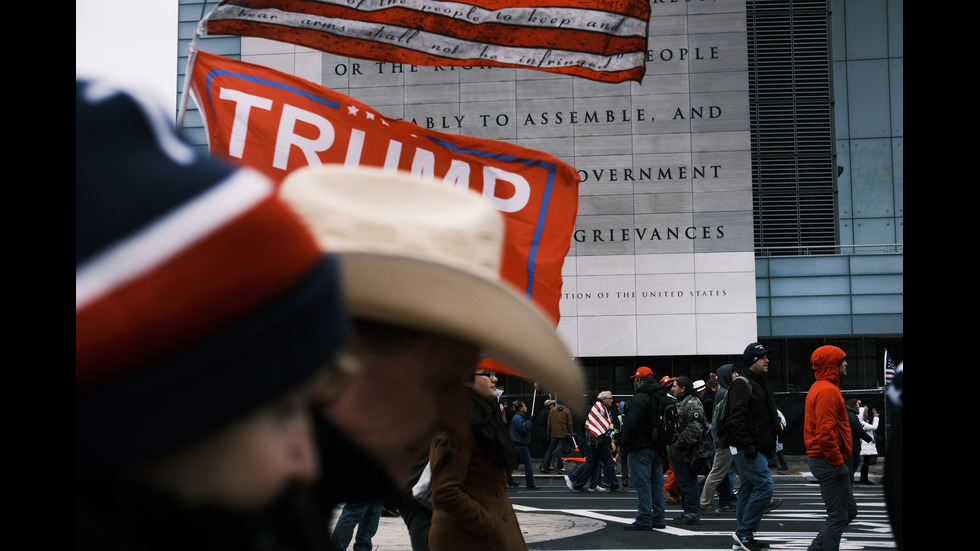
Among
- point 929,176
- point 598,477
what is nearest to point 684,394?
point 598,477

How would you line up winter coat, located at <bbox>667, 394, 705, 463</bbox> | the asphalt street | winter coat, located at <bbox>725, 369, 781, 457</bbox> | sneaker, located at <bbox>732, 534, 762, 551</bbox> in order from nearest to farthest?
sneaker, located at <bbox>732, 534, 762, 551</bbox> → winter coat, located at <bbox>725, 369, 781, 457</bbox> → the asphalt street → winter coat, located at <bbox>667, 394, 705, 463</bbox>

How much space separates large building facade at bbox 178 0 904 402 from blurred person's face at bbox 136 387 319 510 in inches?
1256

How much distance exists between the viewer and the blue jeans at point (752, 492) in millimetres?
9273

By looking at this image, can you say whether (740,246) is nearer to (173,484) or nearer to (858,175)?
(858,175)

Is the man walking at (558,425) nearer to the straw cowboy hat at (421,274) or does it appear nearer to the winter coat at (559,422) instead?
the winter coat at (559,422)

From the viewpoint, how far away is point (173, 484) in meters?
0.84

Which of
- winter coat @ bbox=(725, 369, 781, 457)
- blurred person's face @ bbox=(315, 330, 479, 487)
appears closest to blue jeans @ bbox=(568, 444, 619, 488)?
winter coat @ bbox=(725, 369, 781, 457)


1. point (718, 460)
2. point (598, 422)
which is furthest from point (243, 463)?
point (598, 422)

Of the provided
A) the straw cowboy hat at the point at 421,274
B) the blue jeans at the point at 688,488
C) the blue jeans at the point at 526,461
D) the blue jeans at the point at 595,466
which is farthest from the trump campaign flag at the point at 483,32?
the blue jeans at the point at 526,461

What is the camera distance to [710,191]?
108 ft

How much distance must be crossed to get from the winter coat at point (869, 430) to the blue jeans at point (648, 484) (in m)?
7.12

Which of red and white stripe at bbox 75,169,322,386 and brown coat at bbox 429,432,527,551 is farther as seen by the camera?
brown coat at bbox 429,432,527,551

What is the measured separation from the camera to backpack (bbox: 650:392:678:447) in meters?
11.4

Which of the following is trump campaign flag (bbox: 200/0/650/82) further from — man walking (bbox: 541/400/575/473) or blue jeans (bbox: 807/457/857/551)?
man walking (bbox: 541/400/575/473)
